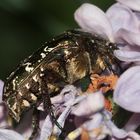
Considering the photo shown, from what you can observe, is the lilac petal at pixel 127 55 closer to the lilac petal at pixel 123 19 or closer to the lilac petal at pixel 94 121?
the lilac petal at pixel 123 19

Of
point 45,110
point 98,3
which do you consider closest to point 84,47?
point 45,110

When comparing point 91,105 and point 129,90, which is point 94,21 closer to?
point 129,90

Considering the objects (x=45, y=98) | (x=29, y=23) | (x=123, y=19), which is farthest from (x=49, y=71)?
(x=29, y=23)

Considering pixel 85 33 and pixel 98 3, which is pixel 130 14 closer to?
pixel 85 33

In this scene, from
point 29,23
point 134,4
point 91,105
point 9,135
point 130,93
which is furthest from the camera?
point 29,23

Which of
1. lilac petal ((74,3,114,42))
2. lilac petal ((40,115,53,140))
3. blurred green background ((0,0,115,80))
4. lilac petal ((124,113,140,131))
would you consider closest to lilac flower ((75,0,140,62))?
lilac petal ((74,3,114,42))

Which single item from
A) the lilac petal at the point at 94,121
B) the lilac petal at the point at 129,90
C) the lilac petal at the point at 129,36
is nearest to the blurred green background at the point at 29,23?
the lilac petal at the point at 129,36
